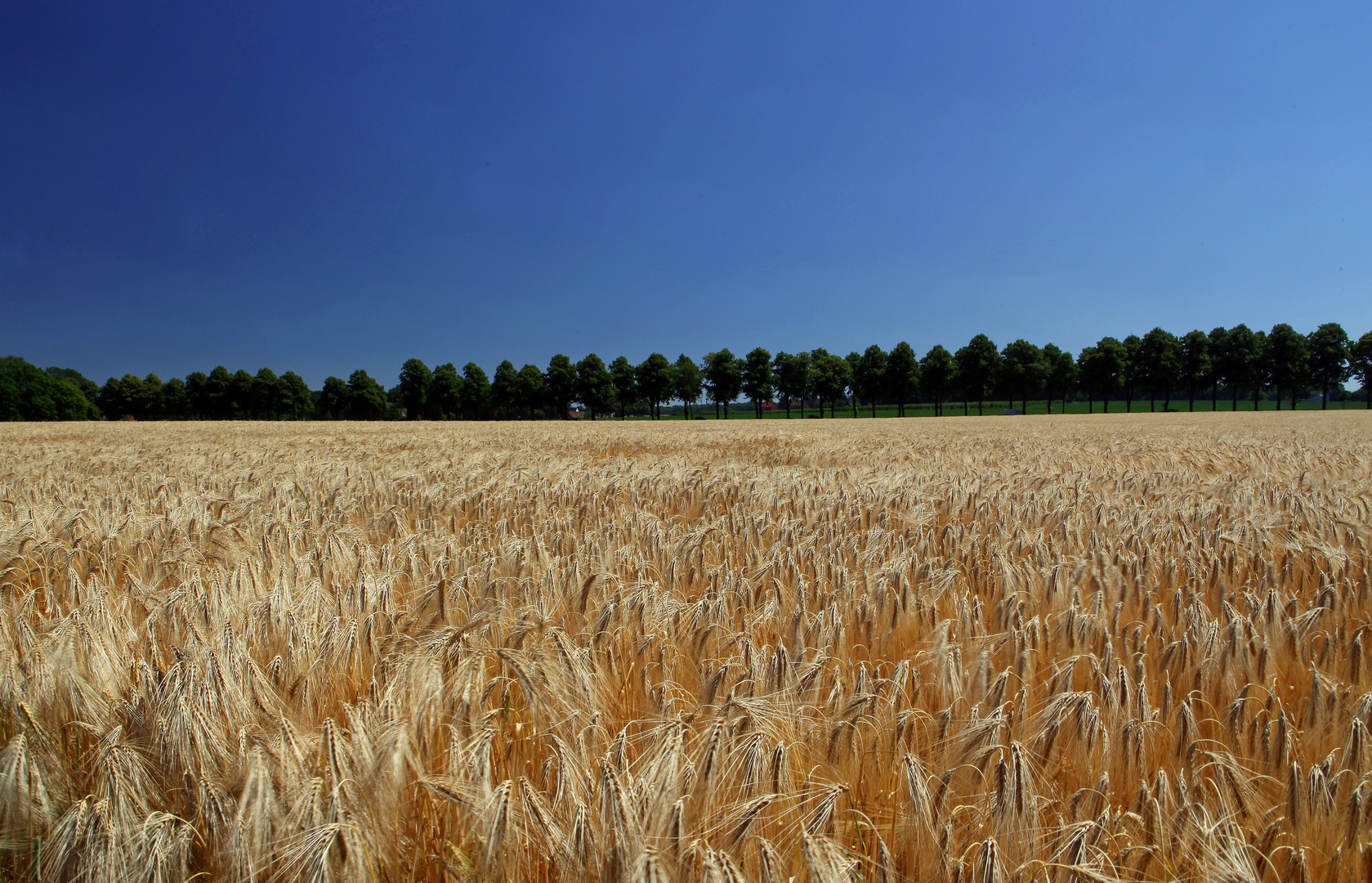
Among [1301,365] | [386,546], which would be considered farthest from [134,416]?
[1301,365]

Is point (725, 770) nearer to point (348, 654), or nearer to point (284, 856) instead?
point (284, 856)

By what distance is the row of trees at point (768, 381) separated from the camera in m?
87.9

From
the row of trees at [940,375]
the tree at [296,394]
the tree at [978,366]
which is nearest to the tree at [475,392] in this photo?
the row of trees at [940,375]

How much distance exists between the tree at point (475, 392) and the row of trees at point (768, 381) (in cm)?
21

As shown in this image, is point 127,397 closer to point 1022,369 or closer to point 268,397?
point 268,397

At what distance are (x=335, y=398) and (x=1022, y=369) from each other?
391 feet

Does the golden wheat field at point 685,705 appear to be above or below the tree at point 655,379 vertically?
below

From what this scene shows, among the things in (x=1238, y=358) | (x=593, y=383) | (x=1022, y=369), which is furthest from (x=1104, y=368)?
(x=593, y=383)

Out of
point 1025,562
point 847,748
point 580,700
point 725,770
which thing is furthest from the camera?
point 1025,562

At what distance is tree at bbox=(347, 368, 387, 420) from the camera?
10300 centimetres

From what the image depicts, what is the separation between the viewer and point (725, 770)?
117 cm

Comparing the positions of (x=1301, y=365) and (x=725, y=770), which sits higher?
(x=1301, y=365)

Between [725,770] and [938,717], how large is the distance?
56 centimetres

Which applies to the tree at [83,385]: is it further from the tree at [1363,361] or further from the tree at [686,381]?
the tree at [1363,361]
